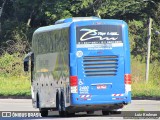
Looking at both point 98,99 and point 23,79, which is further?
point 23,79

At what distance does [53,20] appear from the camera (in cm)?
7256

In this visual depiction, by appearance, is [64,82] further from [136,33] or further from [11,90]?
[136,33]

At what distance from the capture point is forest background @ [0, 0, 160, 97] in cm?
6575

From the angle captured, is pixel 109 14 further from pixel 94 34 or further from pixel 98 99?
pixel 98 99

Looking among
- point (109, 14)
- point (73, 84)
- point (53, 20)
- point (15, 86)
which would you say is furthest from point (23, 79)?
point (73, 84)

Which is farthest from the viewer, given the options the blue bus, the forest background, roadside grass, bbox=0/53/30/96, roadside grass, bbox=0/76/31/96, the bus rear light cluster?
the forest background

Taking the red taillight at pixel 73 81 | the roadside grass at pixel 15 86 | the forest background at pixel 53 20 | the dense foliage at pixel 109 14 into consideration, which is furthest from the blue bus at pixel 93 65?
the dense foliage at pixel 109 14

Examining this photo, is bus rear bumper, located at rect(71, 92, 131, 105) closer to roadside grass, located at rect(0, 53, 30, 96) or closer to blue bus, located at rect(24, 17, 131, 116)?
blue bus, located at rect(24, 17, 131, 116)

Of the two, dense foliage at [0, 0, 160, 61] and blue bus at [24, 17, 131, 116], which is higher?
dense foliage at [0, 0, 160, 61]

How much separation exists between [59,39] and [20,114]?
11.9ft

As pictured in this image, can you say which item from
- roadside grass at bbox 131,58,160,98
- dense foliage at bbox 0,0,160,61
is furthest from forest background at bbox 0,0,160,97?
roadside grass at bbox 131,58,160,98

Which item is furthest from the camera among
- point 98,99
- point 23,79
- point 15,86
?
point 23,79

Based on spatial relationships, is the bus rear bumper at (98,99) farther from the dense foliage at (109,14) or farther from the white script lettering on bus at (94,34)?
the dense foliage at (109,14)

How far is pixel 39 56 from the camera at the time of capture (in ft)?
98.8
